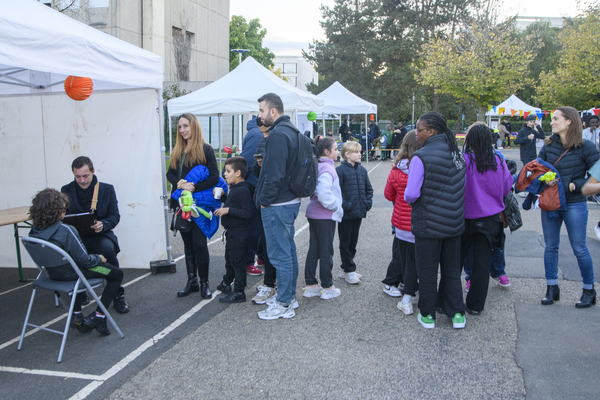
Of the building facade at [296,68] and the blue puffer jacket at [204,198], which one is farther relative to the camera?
the building facade at [296,68]

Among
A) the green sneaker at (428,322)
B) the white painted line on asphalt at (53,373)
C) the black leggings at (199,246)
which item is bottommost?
the white painted line on asphalt at (53,373)

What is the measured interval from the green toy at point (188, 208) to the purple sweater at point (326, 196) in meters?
1.06

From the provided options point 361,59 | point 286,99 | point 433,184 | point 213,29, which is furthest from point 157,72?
point 361,59

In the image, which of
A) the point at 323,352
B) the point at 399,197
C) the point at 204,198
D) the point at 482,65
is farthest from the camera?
the point at 482,65

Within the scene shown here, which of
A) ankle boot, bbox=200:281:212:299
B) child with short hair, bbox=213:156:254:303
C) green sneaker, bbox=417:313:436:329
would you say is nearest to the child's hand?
→ child with short hair, bbox=213:156:254:303

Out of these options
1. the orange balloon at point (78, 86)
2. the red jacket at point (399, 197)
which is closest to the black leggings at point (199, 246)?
the orange balloon at point (78, 86)

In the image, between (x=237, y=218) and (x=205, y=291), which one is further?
(x=205, y=291)

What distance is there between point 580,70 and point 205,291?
79.6 feet

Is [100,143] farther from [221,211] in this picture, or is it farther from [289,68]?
[289,68]

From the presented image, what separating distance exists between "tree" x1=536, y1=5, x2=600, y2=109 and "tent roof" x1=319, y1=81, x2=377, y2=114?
35.2 feet

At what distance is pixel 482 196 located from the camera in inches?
156

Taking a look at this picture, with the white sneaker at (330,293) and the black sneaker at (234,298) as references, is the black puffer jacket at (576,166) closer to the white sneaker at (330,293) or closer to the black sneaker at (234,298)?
the white sneaker at (330,293)

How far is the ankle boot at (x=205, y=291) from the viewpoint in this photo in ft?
15.5

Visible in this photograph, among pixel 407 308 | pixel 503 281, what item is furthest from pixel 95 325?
pixel 503 281
